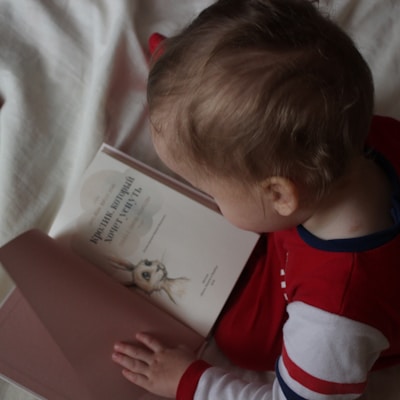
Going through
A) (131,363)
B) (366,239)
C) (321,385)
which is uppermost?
(366,239)

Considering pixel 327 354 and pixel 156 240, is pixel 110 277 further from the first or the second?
pixel 327 354

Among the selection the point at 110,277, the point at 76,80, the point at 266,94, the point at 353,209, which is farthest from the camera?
the point at 76,80

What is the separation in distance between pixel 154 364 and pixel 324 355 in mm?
205

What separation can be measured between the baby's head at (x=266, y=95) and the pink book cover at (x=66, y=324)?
0.79 feet

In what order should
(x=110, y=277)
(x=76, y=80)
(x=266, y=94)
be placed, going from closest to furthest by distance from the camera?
(x=266, y=94) < (x=110, y=277) < (x=76, y=80)

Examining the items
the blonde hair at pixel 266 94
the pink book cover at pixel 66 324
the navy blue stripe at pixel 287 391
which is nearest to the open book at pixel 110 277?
the pink book cover at pixel 66 324

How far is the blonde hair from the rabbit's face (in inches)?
9.0

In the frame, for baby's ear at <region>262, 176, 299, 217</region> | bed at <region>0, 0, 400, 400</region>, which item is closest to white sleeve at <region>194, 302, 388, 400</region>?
baby's ear at <region>262, 176, 299, 217</region>

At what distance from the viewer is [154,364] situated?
580 millimetres

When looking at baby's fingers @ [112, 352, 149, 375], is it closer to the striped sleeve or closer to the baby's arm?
the baby's arm

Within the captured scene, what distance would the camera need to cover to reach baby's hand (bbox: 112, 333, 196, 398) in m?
0.57

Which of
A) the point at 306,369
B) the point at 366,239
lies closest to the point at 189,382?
the point at 306,369

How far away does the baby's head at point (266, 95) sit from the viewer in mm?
398

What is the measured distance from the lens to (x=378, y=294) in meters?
0.49
